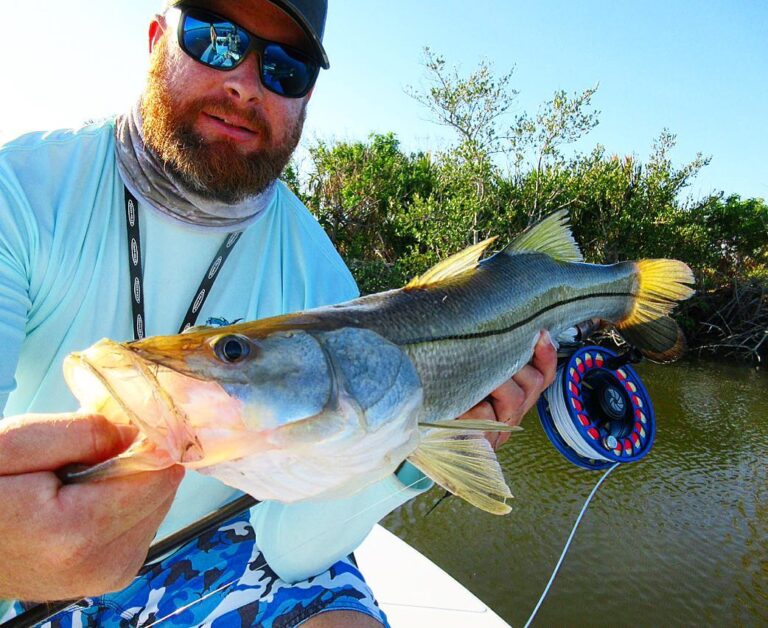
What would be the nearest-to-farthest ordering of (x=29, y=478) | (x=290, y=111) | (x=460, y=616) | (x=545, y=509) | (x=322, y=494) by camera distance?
(x=29, y=478)
(x=322, y=494)
(x=290, y=111)
(x=460, y=616)
(x=545, y=509)

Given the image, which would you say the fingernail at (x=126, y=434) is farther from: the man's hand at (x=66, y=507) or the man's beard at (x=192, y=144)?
the man's beard at (x=192, y=144)

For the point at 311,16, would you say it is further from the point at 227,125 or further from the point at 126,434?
the point at 126,434

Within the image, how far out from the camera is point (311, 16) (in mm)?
2201

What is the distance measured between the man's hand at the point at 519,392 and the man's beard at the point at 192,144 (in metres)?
1.34

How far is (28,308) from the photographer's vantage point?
1837 mm

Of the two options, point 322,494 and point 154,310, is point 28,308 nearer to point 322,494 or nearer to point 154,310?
point 154,310

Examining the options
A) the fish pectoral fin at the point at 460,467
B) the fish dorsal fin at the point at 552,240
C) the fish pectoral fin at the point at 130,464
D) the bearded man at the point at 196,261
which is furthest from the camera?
the fish dorsal fin at the point at 552,240

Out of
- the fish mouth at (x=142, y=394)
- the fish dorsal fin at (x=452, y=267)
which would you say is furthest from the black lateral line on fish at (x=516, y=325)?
the fish mouth at (x=142, y=394)

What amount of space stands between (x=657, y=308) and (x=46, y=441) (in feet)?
9.41

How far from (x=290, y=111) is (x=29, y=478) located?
71.5 inches

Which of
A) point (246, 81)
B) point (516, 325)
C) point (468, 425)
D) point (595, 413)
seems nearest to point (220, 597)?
point (468, 425)

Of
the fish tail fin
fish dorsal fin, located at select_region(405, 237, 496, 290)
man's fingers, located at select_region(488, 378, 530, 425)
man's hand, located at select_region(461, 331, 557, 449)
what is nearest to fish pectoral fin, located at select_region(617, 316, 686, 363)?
the fish tail fin

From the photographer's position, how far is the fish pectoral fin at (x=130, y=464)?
985 millimetres

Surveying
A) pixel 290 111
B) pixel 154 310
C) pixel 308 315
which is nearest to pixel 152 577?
pixel 154 310
